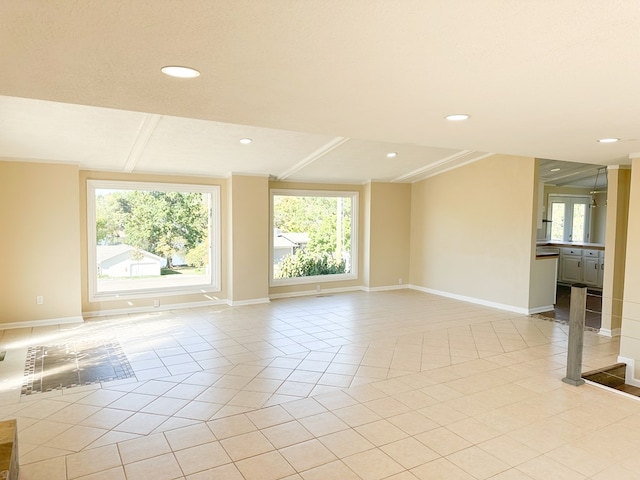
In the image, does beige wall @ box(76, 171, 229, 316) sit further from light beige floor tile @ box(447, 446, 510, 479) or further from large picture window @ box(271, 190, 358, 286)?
light beige floor tile @ box(447, 446, 510, 479)

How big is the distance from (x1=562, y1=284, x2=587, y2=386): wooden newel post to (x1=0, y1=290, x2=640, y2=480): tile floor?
0.16 m

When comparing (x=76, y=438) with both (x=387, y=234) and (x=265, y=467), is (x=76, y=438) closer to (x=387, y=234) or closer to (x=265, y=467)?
(x=265, y=467)

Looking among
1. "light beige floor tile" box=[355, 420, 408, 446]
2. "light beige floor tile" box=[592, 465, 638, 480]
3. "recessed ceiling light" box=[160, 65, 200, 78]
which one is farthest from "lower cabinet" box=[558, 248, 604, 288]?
"recessed ceiling light" box=[160, 65, 200, 78]

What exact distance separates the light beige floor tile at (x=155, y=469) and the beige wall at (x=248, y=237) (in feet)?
14.5

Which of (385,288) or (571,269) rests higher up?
(571,269)

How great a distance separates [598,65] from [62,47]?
2349 mm

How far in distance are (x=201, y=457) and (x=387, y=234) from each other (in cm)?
652

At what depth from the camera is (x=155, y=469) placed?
2.52 m

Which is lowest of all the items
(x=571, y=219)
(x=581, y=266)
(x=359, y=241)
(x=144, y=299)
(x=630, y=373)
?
(x=630, y=373)

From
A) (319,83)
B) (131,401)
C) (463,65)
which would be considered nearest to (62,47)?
(319,83)

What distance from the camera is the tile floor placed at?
8.52 ft

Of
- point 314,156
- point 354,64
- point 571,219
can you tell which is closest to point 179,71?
point 354,64

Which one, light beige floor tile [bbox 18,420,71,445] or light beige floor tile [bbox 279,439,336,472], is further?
light beige floor tile [bbox 18,420,71,445]

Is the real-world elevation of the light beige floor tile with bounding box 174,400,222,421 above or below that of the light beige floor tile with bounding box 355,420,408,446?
above
